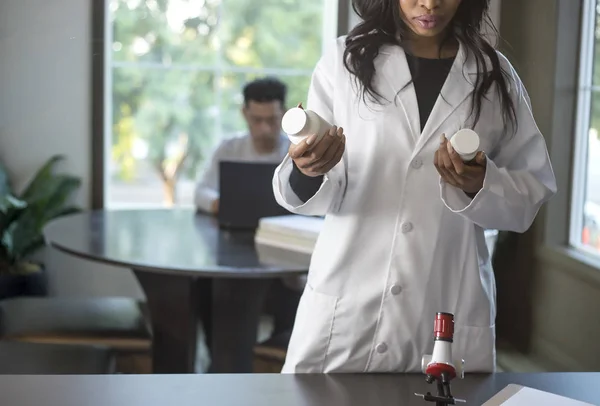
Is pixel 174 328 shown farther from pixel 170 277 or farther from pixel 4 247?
pixel 4 247

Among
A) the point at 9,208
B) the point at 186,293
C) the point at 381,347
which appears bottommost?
the point at 186,293

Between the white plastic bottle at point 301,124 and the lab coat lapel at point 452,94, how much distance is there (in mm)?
223

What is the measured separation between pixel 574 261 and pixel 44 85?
1.14 meters

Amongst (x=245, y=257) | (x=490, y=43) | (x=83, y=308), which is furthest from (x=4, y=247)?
(x=490, y=43)

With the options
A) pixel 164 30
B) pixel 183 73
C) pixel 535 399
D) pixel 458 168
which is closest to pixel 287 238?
pixel 183 73

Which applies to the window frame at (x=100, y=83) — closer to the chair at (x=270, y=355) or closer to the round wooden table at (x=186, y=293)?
the round wooden table at (x=186, y=293)

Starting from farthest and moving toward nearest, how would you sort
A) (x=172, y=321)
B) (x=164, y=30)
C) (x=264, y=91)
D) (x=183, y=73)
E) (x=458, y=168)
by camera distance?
(x=172, y=321), (x=264, y=91), (x=183, y=73), (x=164, y=30), (x=458, y=168)

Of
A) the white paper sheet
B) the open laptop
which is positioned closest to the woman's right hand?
the white paper sheet

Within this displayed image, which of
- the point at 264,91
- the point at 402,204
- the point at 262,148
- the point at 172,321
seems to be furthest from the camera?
the point at 262,148

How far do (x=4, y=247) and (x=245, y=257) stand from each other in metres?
0.56

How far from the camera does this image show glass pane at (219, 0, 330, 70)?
74.2 inches

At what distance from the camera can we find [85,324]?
6.87 feet

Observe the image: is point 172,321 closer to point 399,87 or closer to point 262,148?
point 262,148

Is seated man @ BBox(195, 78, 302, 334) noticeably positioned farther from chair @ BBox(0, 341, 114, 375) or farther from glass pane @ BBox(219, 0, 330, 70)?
chair @ BBox(0, 341, 114, 375)
